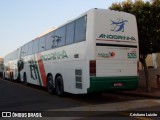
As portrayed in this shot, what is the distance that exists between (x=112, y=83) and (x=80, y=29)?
8.39ft

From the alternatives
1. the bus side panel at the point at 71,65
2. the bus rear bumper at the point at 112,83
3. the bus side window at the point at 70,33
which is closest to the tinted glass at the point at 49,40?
the bus side panel at the point at 71,65

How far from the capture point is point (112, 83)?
40.9 ft

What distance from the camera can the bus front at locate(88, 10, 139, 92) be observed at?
12180 millimetres

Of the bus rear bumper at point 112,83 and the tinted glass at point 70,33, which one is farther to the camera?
the tinted glass at point 70,33

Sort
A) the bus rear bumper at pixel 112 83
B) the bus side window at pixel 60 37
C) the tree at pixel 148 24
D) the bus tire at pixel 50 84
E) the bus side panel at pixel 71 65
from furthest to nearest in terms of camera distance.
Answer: the bus tire at pixel 50 84 → the tree at pixel 148 24 → the bus side window at pixel 60 37 → the bus side panel at pixel 71 65 → the bus rear bumper at pixel 112 83

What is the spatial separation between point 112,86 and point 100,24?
247 centimetres

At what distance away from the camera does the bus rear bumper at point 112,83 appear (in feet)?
39.4

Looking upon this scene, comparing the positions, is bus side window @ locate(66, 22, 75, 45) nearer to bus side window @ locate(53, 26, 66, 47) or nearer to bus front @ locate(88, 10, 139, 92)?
bus side window @ locate(53, 26, 66, 47)

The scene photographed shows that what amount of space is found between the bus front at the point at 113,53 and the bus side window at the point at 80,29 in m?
0.60

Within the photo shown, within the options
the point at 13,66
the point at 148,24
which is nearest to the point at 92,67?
the point at 148,24

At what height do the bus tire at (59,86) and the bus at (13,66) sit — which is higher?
the bus at (13,66)

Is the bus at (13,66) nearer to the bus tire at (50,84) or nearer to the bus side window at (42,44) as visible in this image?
the bus side window at (42,44)

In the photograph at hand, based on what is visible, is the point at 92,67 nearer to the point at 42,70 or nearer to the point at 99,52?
the point at 99,52

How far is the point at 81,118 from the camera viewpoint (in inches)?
362
